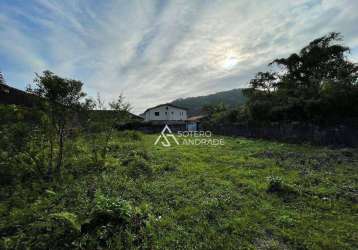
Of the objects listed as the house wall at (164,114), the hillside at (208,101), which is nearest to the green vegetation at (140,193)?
the house wall at (164,114)

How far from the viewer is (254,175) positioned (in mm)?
5590

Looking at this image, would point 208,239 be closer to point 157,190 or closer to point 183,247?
point 183,247

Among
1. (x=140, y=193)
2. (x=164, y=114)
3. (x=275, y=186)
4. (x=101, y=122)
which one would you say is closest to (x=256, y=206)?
(x=275, y=186)

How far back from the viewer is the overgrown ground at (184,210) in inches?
102

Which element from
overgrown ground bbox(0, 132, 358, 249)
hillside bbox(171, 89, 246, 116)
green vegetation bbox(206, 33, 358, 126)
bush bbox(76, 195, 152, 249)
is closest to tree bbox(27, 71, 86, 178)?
overgrown ground bbox(0, 132, 358, 249)

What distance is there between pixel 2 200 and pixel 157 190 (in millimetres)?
3093

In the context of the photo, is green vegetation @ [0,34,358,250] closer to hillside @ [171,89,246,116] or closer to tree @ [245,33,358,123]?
tree @ [245,33,358,123]

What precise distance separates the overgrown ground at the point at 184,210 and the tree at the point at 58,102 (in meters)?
0.70

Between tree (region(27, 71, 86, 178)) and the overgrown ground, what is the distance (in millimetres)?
697

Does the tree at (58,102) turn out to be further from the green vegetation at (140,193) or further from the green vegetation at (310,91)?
the green vegetation at (310,91)

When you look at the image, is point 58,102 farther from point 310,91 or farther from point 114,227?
point 310,91

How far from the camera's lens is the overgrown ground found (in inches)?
102

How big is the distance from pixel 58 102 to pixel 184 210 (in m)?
4.42

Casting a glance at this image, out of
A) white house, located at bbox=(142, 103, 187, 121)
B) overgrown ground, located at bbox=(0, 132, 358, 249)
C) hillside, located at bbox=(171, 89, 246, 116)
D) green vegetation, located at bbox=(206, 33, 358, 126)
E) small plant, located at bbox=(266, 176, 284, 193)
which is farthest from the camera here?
hillside, located at bbox=(171, 89, 246, 116)
